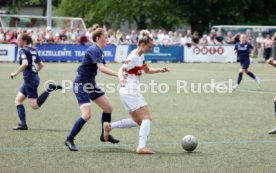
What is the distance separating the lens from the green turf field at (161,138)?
9.36m

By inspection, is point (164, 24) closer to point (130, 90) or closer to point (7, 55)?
point (7, 55)

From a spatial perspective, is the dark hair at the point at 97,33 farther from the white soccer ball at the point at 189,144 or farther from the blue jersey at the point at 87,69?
the white soccer ball at the point at 189,144

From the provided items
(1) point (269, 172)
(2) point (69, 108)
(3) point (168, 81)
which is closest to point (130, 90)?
(1) point (269, 172)

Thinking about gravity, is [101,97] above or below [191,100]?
above

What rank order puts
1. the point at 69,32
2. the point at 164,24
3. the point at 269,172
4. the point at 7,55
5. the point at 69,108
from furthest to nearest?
1. the point at 164,24
2. the point at 69,32
3. the point at 7,55
4. the point at 69,108
5. the point at 269,172

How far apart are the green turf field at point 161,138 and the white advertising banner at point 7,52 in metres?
15.7

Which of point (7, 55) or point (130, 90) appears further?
point (7, 55)

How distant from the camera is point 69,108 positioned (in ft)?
55.7

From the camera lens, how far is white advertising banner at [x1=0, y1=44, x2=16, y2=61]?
3641cm

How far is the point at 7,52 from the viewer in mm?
36719

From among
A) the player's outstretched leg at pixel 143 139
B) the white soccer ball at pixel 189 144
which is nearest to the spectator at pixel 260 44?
the white soccer ball at pixel 189 144

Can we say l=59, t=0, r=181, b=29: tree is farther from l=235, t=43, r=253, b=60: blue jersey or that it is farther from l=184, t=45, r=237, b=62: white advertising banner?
l=235, t=43, r=253, b=60: blue jersey

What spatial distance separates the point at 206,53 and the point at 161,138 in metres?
30.8

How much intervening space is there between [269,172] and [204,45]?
110ft
